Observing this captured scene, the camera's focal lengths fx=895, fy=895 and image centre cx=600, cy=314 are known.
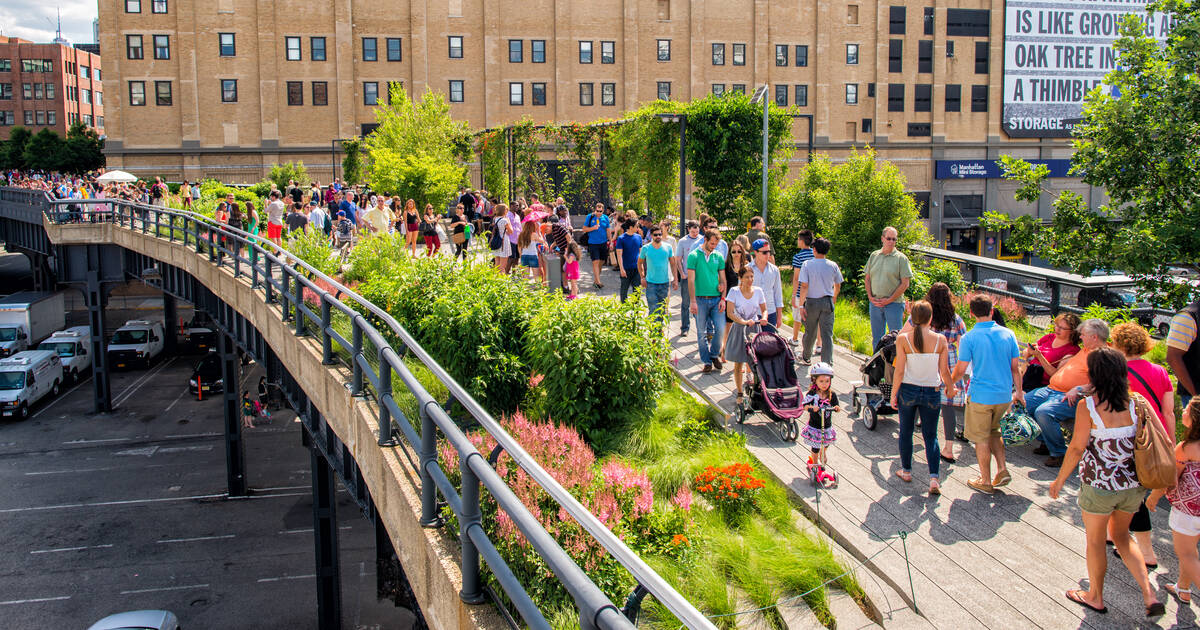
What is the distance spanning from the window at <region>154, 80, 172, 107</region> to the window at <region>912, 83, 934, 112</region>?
5363 centimetres

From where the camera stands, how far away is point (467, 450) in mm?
4195

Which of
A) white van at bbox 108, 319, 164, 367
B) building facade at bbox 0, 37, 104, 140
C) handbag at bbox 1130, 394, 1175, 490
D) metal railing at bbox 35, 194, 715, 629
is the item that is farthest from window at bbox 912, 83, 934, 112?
building facade at bbox 0, 37, 104, 140

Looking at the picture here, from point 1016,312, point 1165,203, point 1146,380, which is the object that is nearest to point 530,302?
point 1146,380

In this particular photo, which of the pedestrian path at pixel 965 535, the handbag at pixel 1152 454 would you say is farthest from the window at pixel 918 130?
the handbag at pixel 1152 454

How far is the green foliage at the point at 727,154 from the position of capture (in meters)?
23.3

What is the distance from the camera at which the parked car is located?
57.0 ft

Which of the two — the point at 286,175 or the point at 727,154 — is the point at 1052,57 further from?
the point at 727,154

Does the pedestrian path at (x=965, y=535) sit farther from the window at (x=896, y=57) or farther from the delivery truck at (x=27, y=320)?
the window at (x=896, y=57)

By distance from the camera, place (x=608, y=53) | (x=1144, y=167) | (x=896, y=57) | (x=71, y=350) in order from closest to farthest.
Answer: (x=1144, y=167), (x=71, y=350), (x=608, y=53), (x=896, y=57)

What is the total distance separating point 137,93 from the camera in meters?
59.5

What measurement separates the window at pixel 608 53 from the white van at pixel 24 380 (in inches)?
Result: 1540

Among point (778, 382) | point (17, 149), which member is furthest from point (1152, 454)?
point (17, 149)

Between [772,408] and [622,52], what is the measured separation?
56495 mm

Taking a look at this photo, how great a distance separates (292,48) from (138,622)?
49521mm
